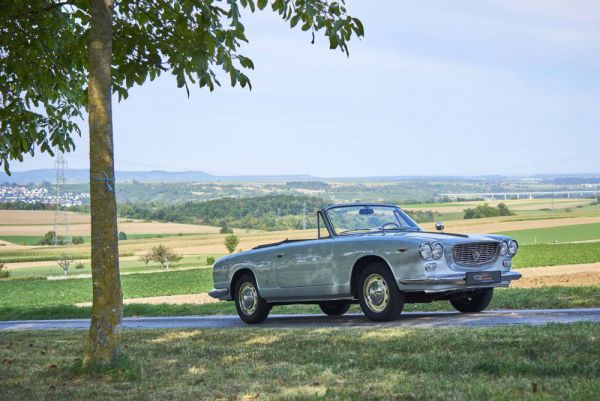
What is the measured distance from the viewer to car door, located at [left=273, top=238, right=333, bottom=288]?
13812 millimetres

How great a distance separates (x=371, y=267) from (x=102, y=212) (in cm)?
524

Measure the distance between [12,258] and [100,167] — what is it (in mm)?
78551

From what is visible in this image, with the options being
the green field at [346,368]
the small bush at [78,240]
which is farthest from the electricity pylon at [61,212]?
the green field at [346,368]

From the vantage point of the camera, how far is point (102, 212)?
8836 mm

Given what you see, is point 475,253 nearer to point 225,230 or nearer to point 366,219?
point 366,219

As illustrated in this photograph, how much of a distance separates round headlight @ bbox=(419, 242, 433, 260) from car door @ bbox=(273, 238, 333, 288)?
1559 millimetres

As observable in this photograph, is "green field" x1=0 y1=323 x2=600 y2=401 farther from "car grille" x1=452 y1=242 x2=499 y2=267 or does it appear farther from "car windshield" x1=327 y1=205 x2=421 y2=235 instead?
"car windshield" x1=327 y1=205 x2=421 y2=235

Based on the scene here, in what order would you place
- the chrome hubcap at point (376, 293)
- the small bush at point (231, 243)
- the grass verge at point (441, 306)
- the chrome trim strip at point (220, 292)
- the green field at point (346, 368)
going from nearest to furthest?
the green field at point (346, 368)
the chrome hubcap at point (376, 293)
the chrome trim strip at point (220, 292)
the grass verge at point (441, 306)
the small bush at point (231, 243)

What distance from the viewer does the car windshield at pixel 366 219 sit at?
1437 cm

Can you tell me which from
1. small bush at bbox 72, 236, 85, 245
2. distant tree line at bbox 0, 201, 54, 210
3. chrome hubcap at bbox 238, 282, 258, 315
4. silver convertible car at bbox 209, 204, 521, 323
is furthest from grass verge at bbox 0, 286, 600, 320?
distant tree line at bbox 0, 201, 54, 210

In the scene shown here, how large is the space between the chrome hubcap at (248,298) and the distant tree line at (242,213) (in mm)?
85478

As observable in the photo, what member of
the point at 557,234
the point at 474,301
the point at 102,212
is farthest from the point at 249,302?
the point at 557,234

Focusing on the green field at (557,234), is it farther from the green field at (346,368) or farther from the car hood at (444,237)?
the green field at (346,368)

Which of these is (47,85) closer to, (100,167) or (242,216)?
(100,167)
